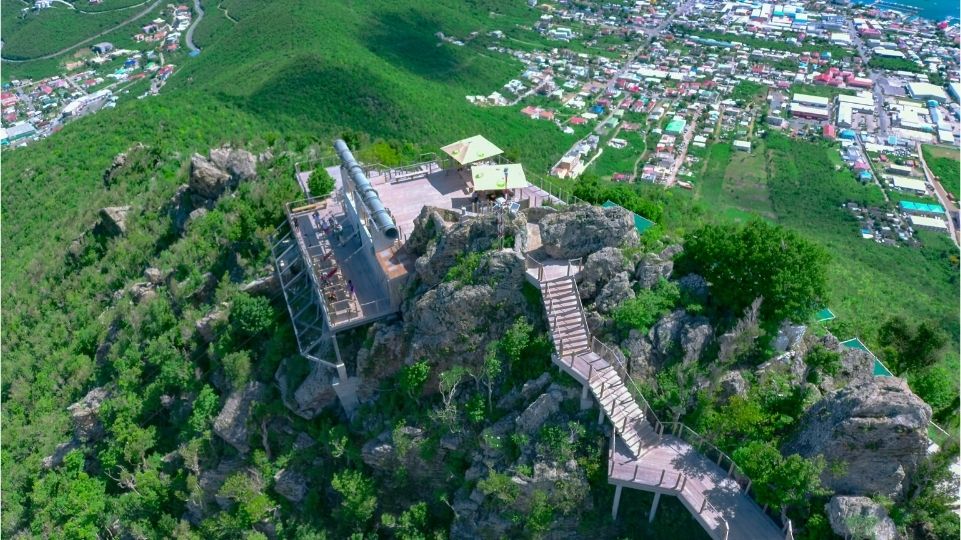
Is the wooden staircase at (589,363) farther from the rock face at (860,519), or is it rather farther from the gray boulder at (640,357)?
the rock face at (860,519)

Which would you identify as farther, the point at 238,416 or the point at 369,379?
the point at 238,416

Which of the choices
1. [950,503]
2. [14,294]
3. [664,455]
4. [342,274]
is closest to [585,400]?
[664,455]

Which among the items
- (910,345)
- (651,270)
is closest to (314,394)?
(651,270)

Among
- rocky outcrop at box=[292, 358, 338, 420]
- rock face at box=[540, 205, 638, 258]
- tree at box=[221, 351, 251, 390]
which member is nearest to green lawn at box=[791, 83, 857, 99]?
rock face at box=[540, 205, 638, 258]

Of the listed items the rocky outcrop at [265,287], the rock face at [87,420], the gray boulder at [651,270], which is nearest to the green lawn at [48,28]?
the rock face at [87,420]

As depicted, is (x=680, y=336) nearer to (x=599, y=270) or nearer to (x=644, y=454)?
(x=599, y=270)
